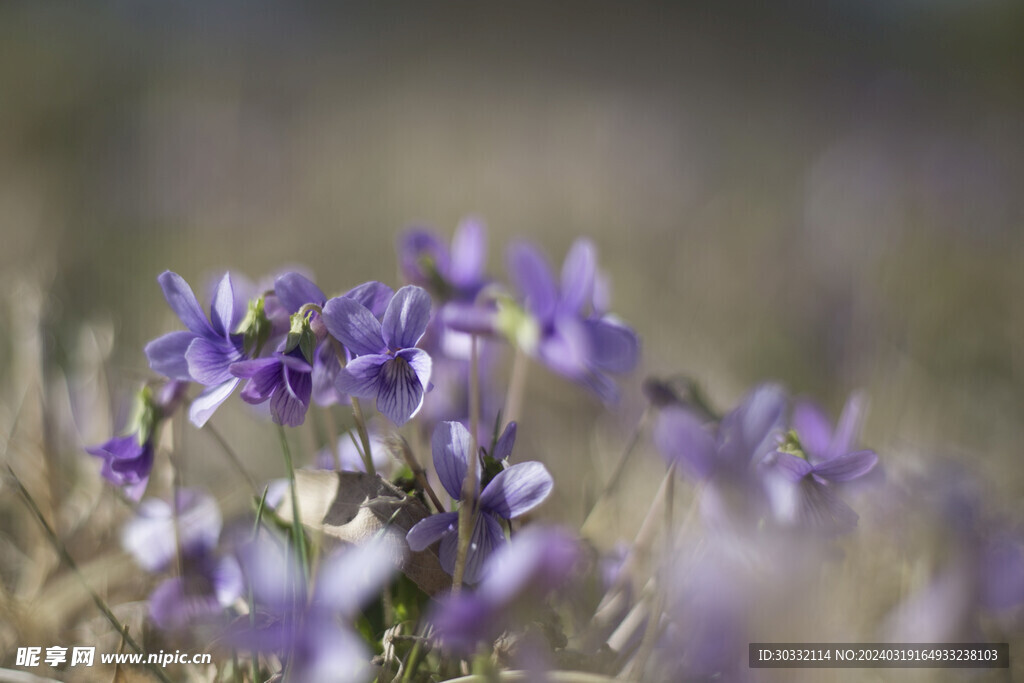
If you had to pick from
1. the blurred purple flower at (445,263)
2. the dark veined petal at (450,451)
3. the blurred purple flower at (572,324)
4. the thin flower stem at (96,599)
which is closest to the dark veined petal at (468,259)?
the blurred purple flower at (445,263)

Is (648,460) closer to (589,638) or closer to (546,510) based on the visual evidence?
(546,510)

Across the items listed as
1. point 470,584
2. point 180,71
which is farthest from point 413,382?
point 180,71

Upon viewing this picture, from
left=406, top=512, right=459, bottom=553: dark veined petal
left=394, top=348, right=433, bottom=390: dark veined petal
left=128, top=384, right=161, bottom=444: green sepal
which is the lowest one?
left=406, top=512, right=459, bottom=553: dark veined petal

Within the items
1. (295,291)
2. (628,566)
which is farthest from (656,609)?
(295,291)

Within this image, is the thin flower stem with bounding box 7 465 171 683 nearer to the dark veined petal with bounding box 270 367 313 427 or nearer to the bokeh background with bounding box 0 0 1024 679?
the dark veined petal with bounding box 270 367 313 427

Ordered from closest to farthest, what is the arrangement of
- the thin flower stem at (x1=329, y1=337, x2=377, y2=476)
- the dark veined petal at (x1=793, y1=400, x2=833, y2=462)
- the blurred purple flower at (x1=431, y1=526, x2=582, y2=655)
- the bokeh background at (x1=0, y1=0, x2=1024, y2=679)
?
the blurred purple flower at (x1=431, y1=526, x2=582, y2=655) < the thin flower stem at (x1=329, y1=337, x2=377, y2=476) < the dark veined petal at (x1=793, y1=400, x2=833, y2=462) < the bokeh background at (x1=0, y1=0, x2=1024, y2=679)

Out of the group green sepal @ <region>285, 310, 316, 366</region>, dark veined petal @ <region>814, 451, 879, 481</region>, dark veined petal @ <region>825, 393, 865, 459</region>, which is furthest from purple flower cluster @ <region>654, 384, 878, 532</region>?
green sepal @ <region>285, 310, 316, 366</region>
